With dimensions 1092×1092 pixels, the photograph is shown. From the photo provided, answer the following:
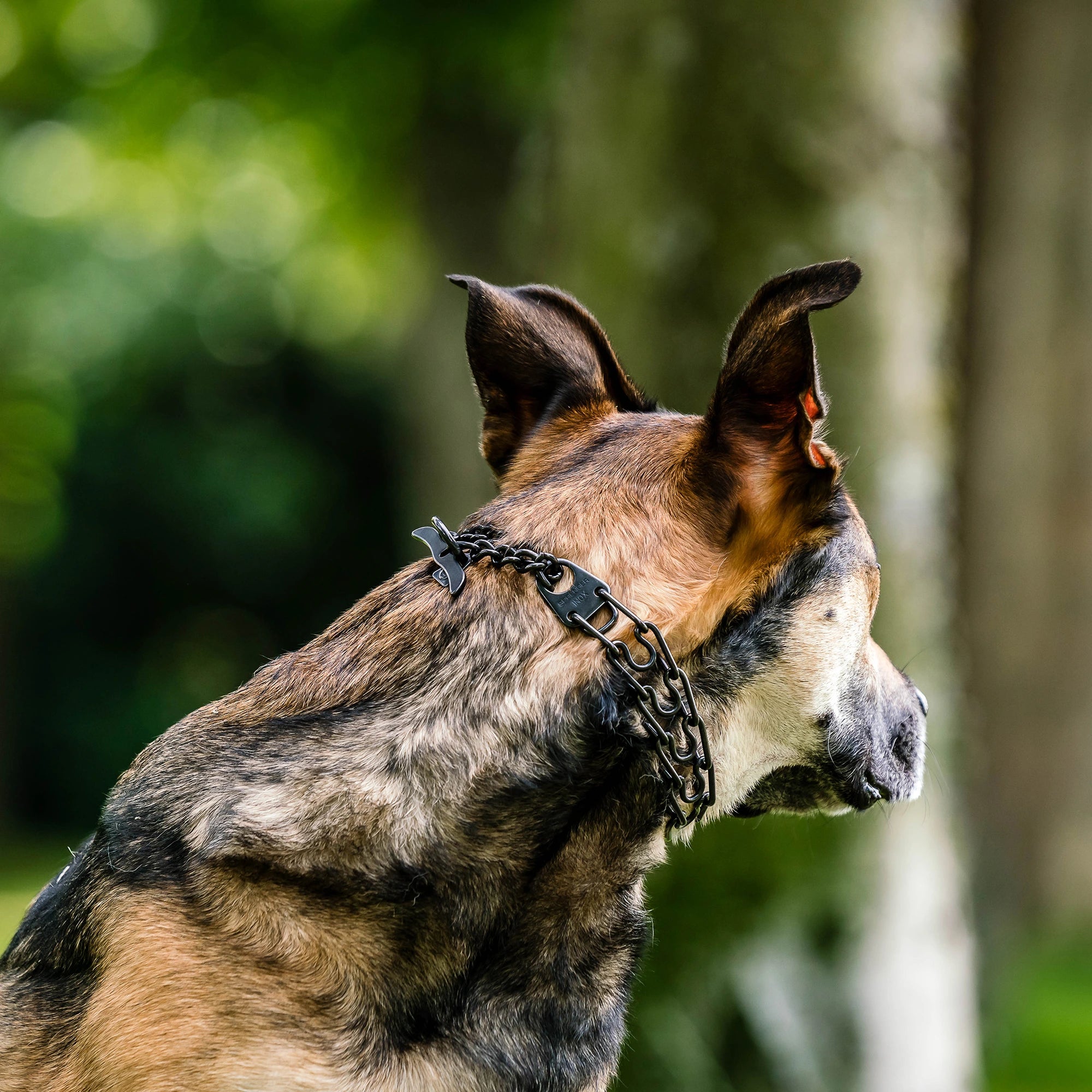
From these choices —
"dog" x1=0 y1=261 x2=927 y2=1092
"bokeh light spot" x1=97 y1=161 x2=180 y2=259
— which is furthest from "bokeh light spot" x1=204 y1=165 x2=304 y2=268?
"dog" x1=0 y1=261 x2=927 y2=1092

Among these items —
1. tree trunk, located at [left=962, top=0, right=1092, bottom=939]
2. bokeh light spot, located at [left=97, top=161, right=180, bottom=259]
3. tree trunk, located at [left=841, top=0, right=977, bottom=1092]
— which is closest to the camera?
tree trunk, located at [left=841, top=0, right=977, bottom=1092]

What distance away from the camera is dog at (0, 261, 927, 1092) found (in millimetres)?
2385

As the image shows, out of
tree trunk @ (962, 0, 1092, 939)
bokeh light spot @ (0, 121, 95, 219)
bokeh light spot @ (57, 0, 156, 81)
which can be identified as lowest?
tree trunk @ (962, 0, 1092, 939)

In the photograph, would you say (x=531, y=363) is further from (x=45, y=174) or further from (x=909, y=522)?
(x=45, y=174)

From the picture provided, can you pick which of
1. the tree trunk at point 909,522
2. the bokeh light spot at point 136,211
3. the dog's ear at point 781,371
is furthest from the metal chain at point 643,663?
the bokeh light spot at point 136,211

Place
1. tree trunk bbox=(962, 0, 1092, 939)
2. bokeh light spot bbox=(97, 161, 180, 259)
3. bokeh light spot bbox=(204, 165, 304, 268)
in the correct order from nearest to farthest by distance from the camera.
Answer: tree trunk bbox=(962, 0, 1092, 939) < bokeh light spot bbox=(97, 161, 180, 259) < bokeh light spot bbox=(204, 165, 304, 268)

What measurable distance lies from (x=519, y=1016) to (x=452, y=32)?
9.35 m

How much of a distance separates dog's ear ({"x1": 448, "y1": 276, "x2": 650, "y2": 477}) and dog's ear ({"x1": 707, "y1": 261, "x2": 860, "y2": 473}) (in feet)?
2.06

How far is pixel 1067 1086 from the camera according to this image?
7270mm

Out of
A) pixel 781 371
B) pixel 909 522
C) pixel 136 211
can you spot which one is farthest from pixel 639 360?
pixel 136 211

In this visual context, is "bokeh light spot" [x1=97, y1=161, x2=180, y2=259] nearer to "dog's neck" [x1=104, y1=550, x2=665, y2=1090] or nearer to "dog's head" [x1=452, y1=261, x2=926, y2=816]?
"dog's head" [x1=452, y1=261, x2=926, y2=816]

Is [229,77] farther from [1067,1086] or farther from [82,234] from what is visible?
[1067,1086]

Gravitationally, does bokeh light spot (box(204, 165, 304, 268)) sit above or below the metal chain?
above

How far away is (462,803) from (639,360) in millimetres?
3716
